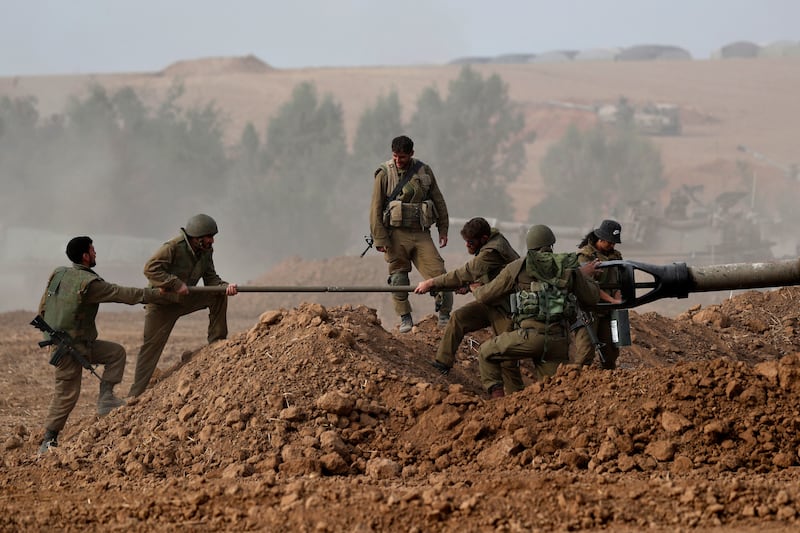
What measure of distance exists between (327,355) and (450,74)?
81676 millimetres

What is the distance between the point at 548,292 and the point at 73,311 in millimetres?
3944

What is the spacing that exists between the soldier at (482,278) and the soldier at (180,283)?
188 cm

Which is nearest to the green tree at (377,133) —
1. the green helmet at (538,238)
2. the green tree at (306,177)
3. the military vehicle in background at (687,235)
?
the green tree at (306,177)

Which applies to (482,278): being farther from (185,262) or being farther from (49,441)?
(49,441)

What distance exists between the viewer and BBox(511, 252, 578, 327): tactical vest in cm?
866

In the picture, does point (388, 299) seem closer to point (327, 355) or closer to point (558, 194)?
point (327, 355)

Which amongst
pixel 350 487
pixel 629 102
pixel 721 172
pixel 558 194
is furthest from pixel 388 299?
pixel 629 102

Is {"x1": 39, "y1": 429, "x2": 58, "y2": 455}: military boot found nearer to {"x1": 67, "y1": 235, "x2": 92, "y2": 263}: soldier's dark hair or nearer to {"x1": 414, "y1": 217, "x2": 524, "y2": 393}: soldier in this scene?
{"x1": 67, "y1": 235, "x2": 92, "y2": 263}: soldier's dark hair

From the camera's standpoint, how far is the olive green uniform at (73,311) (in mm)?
9359

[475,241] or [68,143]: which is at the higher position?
[68,143]

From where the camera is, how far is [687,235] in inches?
1228

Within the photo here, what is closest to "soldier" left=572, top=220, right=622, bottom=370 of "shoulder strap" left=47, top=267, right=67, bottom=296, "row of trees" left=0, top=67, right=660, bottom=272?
"shoulder strap" left=47, top=267, right=67, bottom=296

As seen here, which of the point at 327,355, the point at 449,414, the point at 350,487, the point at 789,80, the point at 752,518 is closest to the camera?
the point at 752,518

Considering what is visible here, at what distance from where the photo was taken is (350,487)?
7016mm
